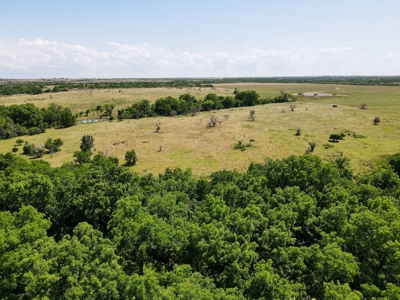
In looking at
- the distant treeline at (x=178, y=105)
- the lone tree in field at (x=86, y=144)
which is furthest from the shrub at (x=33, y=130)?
the lone tree in field at (x=86, y=144)

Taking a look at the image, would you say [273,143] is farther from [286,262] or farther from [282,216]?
[286,262]

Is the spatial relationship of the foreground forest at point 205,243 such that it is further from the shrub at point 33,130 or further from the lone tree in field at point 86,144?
the shrub at point 33,130

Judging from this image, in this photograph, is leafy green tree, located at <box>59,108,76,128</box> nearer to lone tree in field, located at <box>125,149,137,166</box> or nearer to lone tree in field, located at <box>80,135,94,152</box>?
lone tree in field, located at <box>80,135,94,152</box>

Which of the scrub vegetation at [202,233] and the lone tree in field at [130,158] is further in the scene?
the lone tree in field at [130,158]

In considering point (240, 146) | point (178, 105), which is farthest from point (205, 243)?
point (178, 105)

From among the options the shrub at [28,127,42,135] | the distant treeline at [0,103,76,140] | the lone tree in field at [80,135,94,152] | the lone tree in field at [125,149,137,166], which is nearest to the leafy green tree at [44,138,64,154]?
the lone tree in field at [80,135,94,152]
